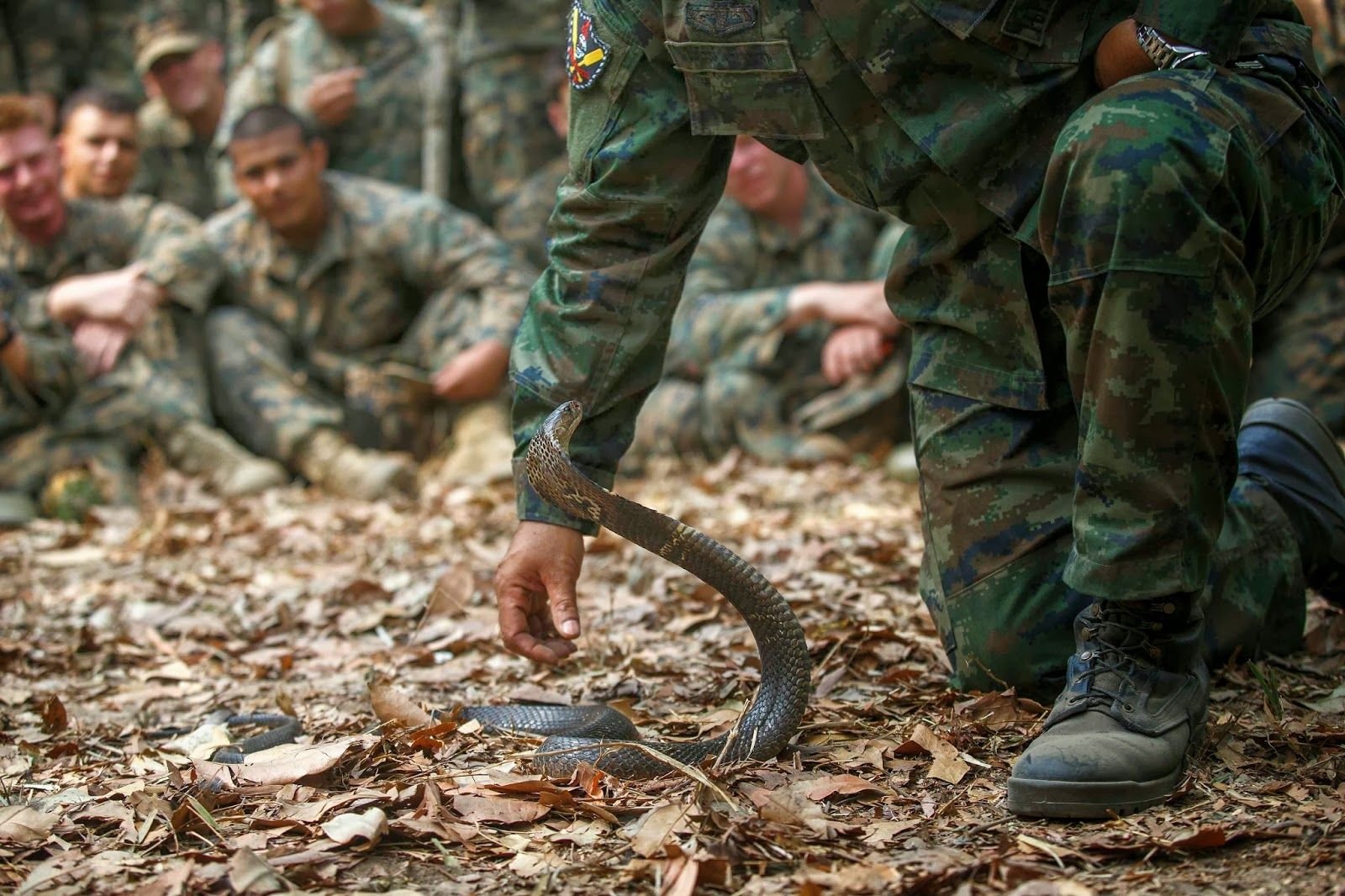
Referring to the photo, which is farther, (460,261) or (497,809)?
(460,261)

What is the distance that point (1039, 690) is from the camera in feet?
8.73

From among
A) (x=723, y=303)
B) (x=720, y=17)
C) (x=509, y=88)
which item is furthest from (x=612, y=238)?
(x=509, y=88)

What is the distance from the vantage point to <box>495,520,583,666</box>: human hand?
2.52 metres

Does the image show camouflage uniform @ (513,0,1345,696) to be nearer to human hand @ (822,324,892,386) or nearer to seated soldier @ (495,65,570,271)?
human hand @ (822,324,892,386)

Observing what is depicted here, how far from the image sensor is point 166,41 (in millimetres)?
8930

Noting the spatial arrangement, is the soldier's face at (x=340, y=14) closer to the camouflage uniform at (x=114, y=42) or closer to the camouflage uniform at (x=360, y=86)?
the camouflage uniform at (x=360, y=86)

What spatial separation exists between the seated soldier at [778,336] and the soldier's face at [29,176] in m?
3.45

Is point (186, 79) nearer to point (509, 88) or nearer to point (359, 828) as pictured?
point (509, 88)

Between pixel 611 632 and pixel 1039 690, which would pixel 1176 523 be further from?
pixel 611 632

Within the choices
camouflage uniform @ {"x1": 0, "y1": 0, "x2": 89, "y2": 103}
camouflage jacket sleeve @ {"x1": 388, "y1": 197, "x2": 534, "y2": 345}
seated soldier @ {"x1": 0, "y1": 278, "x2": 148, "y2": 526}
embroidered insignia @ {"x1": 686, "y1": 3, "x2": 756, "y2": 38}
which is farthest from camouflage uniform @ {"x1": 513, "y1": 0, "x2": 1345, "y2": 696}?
camouflage uniform @ {"x1": 0, "y1": 0, "x2": 89, "y2": 103}

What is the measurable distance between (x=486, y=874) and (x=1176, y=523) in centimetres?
117

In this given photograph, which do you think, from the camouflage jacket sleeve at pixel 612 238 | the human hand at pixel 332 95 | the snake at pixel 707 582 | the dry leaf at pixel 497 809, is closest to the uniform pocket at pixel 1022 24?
the camouflage jacket sleeve at pixel 612 238

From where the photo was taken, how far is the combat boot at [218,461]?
6.71 m

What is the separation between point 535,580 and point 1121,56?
54.7 inches
